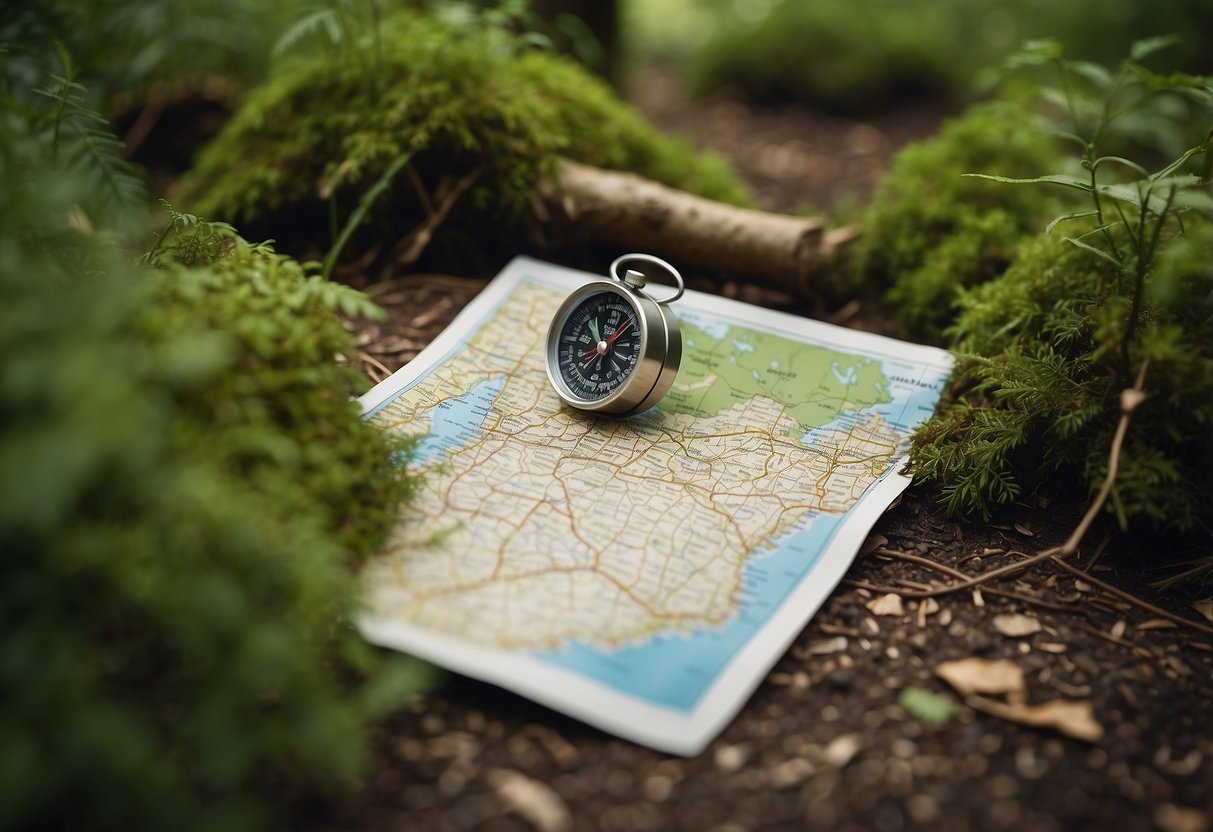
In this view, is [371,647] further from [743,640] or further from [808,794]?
[808,794]

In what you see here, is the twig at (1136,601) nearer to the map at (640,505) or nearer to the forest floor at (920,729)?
the forest floor at (920,729)

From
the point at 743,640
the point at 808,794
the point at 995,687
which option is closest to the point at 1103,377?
the point at 995,687

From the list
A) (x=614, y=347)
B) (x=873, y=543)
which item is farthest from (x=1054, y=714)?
(x=614, y=347)

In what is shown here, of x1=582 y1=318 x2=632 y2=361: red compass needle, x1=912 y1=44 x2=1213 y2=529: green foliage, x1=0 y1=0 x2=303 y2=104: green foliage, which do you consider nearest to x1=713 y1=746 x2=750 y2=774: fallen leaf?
x1=912 y1=44 x2=1213 y2=529: green foliage

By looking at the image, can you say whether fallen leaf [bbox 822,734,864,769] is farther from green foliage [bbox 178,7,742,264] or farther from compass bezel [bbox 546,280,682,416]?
green foliage [bbox 178,7,742,264]

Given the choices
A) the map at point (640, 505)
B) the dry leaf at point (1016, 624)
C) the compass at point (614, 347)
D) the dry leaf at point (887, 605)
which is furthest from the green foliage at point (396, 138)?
the dry leaf at point (1016, 624)

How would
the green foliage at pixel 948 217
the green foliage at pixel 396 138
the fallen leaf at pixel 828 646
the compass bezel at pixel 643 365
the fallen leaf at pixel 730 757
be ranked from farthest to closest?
the green foliage at pixel 396 138 < the green foliage at pixel 948 217 < the compass bezel at pixel 643 365 < the fallen leaf at pixel 828 646 < the fallen leaf at pixel 730 757

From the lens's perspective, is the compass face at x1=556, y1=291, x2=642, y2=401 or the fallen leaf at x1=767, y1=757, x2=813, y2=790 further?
the compass face at x1=556, y1=291, x2=642, y2=401
